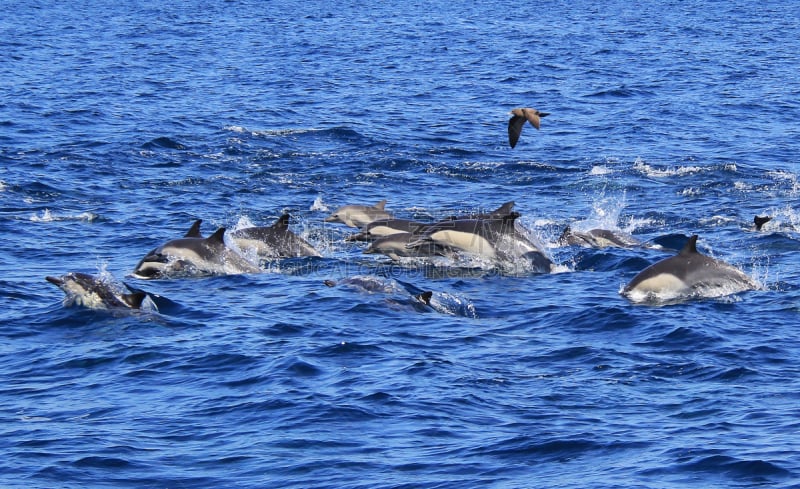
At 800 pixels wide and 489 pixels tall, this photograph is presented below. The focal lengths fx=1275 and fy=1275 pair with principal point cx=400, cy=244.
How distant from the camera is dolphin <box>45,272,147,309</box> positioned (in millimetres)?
19484

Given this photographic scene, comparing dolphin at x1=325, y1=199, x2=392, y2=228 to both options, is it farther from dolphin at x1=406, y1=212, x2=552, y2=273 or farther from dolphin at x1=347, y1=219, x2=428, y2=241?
dolphin at x1=406, y1=212, x2=552, y2=273

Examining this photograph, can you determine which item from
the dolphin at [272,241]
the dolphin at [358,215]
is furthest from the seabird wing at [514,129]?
the dolphin at [272,241]

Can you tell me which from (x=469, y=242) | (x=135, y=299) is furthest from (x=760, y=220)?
(x=135, y=299)

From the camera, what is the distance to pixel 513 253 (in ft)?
76.6

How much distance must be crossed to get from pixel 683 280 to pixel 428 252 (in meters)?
5.06

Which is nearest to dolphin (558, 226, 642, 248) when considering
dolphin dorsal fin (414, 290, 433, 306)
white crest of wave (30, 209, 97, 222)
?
dolphin dorsal fin (414, 290, 433, 306)

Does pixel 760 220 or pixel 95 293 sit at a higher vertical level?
pixel 95 293

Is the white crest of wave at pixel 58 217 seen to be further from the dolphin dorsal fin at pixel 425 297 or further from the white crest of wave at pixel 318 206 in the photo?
the dolphin dorsal fin at pixel 425 297

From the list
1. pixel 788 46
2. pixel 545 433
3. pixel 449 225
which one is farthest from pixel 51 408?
pixel 788 46

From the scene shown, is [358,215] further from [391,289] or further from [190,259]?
[391,289]

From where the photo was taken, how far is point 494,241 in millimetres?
23422

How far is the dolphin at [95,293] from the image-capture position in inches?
767

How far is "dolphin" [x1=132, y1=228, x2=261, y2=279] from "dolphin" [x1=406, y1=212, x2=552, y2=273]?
396cm

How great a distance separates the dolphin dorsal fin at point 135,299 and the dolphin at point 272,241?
15.8 ft
